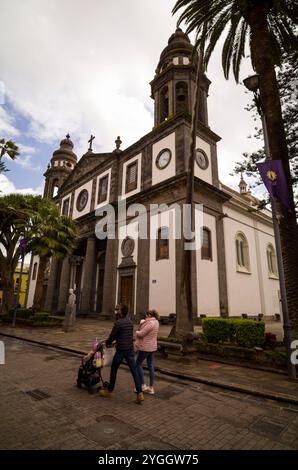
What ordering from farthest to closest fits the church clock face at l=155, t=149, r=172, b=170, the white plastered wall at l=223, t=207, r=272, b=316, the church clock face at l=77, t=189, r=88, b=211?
the church clock face at l=77, t=189, r=88, b=211
the white plastered wall at l=223, t=207, r=272, b=316
the church clock face at l=155, t=149, r=172, b=170

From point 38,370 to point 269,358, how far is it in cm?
623

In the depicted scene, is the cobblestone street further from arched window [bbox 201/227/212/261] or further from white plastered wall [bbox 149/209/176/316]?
arched window [bbox 201/227/212/261]

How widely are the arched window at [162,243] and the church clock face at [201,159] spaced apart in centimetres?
581

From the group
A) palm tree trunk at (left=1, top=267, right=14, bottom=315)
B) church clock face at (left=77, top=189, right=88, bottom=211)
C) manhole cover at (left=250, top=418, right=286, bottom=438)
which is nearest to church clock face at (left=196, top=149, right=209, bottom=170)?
church clock face at (left=77, top=189, right=88, bottom=211)

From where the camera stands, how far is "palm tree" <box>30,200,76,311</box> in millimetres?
18319

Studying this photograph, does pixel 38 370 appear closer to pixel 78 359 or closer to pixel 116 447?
pixel 78 359

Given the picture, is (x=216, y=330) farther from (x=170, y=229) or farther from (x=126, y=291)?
(x=126, y=291)

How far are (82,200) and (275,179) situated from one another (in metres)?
23.6

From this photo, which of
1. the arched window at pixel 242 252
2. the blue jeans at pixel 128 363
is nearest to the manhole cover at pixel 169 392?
the blue jeans at pixel 128 363

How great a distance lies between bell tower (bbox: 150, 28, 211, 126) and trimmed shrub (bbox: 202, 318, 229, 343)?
16804mm

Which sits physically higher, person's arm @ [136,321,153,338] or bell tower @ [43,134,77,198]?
bell tower @ [43,134,77,198]

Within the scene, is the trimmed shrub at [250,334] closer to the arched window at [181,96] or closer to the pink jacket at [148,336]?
the pink jacket at [148,336]

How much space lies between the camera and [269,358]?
23.2 feet

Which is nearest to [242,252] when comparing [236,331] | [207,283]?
[207,283]
